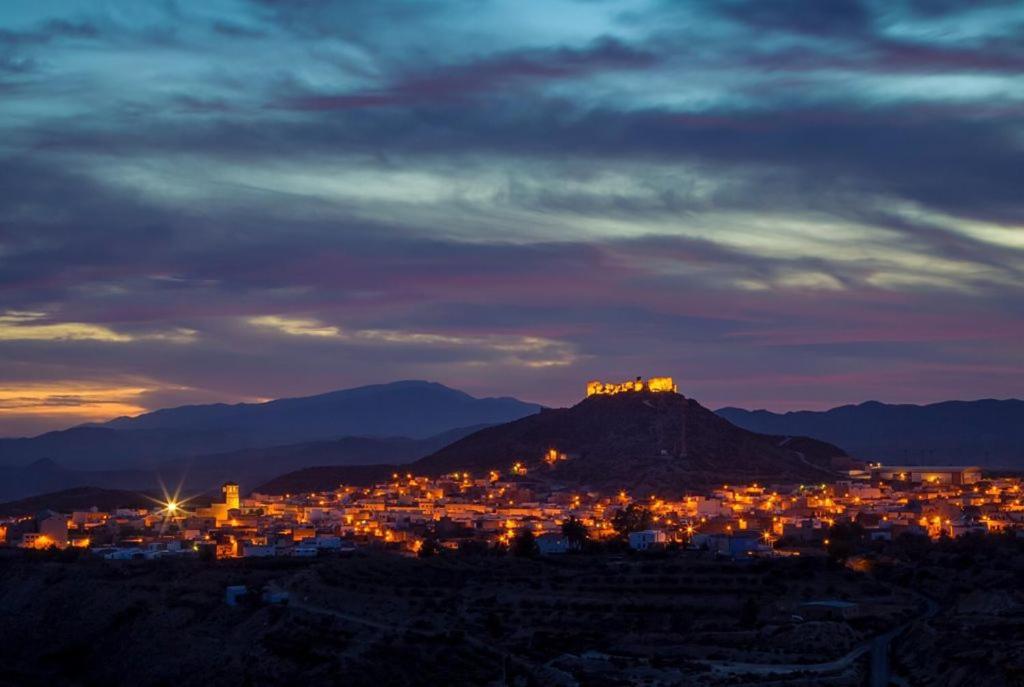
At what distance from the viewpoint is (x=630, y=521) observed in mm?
104750

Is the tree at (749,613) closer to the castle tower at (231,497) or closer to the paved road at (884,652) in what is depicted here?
the paved road at (884,652)

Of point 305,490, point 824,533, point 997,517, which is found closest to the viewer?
point 824,533

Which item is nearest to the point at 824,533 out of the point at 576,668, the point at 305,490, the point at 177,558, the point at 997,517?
the point at 997,517

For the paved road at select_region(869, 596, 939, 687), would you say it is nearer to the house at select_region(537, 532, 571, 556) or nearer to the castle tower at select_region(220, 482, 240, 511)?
the house at select_region(537, 532, 571, 556)

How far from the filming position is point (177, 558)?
86500mm

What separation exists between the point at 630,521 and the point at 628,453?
47.1 meters

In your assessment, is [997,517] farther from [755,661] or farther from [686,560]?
[755,661]

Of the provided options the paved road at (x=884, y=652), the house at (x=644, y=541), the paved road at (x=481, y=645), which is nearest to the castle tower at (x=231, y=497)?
the house at (x=644, y=541)

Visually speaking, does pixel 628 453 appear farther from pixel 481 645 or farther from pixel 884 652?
pixel 481 645

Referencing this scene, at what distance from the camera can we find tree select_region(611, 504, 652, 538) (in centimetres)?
10258

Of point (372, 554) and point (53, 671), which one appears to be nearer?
point (53, 671)

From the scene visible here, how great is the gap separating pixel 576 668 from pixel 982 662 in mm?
14481

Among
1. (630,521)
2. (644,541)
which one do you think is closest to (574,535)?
(644,541)

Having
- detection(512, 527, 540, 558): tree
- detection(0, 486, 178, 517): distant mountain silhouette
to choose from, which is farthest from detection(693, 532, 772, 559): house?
detection(0, 486, 178, 517): distant mountain silhouette
